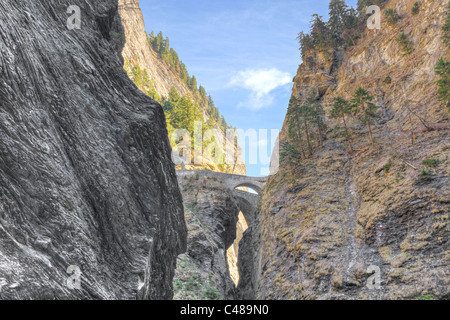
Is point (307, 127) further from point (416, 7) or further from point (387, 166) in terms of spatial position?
point (416, 7)

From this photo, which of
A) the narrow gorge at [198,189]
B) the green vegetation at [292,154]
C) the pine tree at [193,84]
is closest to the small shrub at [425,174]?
the narrow gorge at [198,189]

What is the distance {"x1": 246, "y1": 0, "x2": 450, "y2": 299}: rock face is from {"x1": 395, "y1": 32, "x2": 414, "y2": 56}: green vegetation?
379 millimetres

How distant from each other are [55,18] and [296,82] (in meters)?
31.3

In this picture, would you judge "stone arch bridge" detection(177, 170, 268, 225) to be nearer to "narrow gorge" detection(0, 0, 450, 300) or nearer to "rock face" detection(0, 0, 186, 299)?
"narrow gorge" detection(0, 0, 450, 300)

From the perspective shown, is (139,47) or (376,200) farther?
(139,47)

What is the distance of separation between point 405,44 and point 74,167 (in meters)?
28.8

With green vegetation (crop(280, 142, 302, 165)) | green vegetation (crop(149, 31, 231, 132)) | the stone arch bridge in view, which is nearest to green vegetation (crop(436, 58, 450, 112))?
green vegetation (crop(280, 142, 302, 165))

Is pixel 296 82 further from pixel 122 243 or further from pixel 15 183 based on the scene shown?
pixel 15 183

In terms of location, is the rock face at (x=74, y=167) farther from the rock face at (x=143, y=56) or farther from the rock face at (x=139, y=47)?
the rock face at (x=139, y=47)

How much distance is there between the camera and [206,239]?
27656mm

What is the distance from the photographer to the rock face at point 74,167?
625 cm

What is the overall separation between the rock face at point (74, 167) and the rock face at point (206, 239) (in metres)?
8.94

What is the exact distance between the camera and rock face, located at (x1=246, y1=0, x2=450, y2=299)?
13664 millimetres

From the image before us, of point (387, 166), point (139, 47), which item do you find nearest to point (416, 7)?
point (387, 166)
